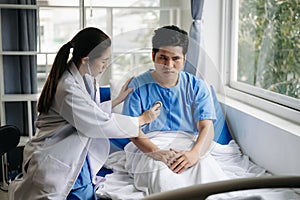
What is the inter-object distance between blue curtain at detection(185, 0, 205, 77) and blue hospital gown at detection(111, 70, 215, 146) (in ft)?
0.25

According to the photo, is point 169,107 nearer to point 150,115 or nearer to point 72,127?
point 150,115

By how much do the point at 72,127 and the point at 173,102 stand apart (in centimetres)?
47

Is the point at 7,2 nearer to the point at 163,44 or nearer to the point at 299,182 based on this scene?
the point at 163,44

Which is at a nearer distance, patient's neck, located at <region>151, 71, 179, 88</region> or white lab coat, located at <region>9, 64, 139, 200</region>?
white lab coat, located at <region>9, 64, 139, 200</region>

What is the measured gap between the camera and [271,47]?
2.36 m

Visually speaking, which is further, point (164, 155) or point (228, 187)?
point (164, 155)

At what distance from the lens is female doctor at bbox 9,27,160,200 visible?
69.8 inches

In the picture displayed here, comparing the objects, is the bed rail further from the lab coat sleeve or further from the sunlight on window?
the sunlight on window

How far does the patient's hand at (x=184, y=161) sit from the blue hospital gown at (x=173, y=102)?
0.12m

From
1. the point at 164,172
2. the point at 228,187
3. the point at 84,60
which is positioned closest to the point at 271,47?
the point at 164,172

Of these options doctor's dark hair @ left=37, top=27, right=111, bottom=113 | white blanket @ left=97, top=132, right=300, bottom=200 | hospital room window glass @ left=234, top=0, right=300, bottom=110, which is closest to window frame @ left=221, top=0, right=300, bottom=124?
hospital room window glass @ left=234, top=0, right=300, bottom=110

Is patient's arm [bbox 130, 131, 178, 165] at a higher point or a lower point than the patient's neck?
lower

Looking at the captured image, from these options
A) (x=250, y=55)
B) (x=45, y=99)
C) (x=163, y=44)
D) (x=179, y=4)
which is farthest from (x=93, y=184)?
(x=179, y=4)

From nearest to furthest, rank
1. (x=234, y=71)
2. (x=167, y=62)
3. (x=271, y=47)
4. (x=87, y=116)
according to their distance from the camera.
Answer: (x=87, y=116) → (x=167, y=62) → (x=271, y=47) → (x=234, y=71)
